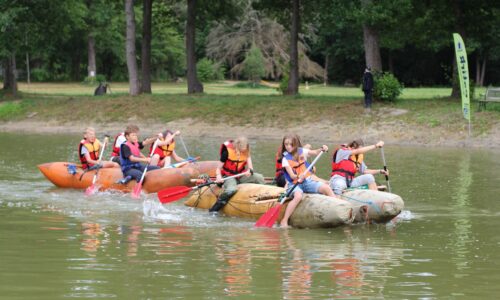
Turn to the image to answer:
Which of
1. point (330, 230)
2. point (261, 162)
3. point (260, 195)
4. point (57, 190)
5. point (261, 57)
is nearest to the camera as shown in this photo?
point (330, 230)

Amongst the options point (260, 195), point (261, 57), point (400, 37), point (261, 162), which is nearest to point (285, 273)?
point (260, 195)

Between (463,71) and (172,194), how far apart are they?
50.7ft

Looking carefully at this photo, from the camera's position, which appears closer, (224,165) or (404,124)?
(224,165)

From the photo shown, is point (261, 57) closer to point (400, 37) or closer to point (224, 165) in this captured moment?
point (400, 37)

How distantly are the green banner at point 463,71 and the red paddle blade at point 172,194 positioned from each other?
1401cm

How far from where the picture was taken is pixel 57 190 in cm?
1812

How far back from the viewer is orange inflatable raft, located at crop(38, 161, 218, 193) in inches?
674

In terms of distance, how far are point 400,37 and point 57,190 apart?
1951 cm

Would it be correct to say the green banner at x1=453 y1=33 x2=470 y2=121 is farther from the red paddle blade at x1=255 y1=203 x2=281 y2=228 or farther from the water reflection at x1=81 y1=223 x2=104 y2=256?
the water reflection at x1=81 y1=223 x2=104 y2=256

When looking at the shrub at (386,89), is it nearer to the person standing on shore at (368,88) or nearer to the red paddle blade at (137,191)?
the person standing on shore at (368,88)

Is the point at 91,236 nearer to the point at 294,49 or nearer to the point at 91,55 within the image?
the point at 294,49

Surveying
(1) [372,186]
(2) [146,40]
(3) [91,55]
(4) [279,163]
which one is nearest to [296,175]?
(4) [279,163]

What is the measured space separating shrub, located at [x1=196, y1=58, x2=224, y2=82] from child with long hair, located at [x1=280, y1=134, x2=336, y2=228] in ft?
164

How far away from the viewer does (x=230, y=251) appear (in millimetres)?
11578
